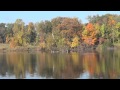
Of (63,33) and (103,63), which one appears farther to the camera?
(63,33)

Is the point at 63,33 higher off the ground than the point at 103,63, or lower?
A: higher

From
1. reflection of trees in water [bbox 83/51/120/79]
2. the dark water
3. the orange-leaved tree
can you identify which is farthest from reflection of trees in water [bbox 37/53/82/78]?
the orange-leaved tree

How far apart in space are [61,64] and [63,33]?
575mm

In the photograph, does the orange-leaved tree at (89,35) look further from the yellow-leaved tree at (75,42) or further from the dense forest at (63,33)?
the yellow-leaved tree at (75,42)

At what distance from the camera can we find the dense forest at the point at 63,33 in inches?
182

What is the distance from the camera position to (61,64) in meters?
4.63

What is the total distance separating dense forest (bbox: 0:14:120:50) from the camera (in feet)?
15.1

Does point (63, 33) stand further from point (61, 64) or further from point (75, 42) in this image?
point (61, 64)

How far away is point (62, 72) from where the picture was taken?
452 centimetres

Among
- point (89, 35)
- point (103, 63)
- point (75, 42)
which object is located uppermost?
point (89, 35)

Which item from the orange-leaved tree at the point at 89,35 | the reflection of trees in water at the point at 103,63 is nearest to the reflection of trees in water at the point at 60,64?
the reflection of trees in water at the point at 103,63

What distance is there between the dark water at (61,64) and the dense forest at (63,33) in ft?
0.53

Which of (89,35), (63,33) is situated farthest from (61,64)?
(89,35)
